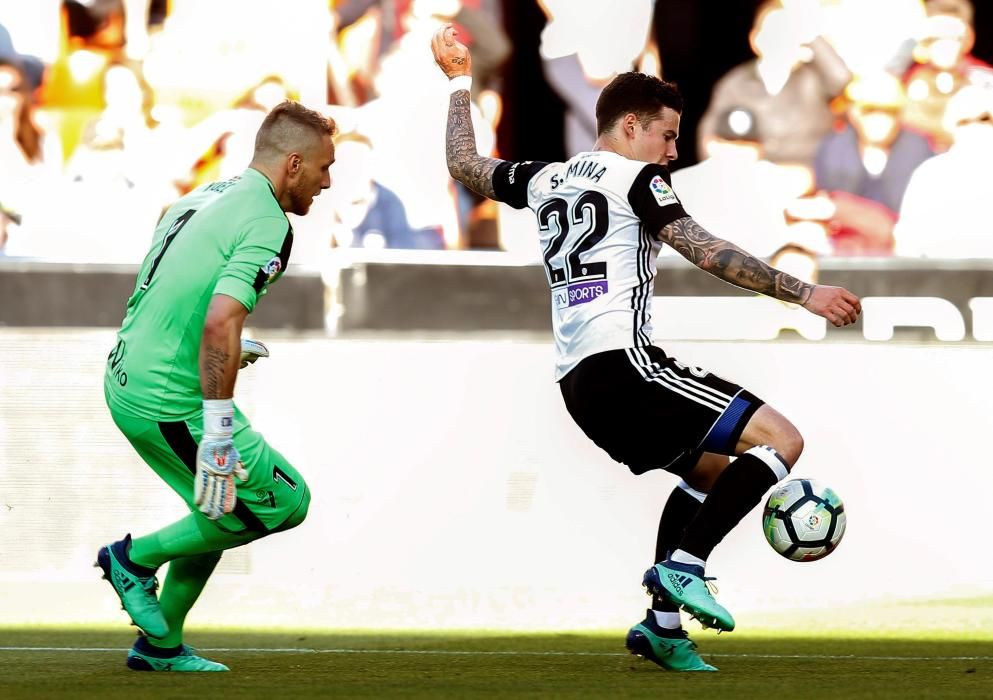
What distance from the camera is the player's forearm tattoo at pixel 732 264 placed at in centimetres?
454

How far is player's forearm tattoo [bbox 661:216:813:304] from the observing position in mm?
4539

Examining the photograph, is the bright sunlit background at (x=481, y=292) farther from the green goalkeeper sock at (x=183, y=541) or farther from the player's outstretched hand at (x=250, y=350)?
the green goalkeeper sock at (x=183, y=541)

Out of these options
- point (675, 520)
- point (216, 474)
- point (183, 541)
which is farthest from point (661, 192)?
point (183, 541)

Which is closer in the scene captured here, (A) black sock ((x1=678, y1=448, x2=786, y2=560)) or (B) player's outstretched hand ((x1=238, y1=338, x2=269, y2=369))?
(A) black sock ((x1=678, y1=448, x2=786, y2=560))

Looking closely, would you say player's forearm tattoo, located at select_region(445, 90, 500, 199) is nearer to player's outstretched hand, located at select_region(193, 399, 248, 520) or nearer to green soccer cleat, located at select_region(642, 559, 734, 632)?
player's outstretched hand, located at select_region(193, 399, 248, 520)

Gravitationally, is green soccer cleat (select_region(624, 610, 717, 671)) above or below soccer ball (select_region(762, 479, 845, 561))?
below

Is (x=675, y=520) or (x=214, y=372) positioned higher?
(x=214, y=372)

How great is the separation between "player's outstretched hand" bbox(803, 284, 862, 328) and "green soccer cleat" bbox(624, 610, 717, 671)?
1.08 meters

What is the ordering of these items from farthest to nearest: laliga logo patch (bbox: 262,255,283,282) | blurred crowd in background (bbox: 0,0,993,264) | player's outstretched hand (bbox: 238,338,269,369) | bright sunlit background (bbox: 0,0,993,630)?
blurred crowd in background (bbox: 0,0,993,264)
bright sunlit background (bbox: 0,0,993,630)
player's outstretched hand (bbox: 238,338,269,369)
laliga logo patch (bbox: 262,255,283,282)

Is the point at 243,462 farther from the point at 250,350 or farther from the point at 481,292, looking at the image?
the point at 481,292

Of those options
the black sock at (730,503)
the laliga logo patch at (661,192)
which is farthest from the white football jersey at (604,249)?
the black sock at (730,503)

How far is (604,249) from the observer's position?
4.88 m

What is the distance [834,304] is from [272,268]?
1620 millimetres

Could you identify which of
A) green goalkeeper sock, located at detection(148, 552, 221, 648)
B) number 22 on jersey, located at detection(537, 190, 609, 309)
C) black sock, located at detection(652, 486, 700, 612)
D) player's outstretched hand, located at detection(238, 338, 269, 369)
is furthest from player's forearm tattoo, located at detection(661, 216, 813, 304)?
green goalkeeper sock, located at detection(148, 552, 221, 648)
